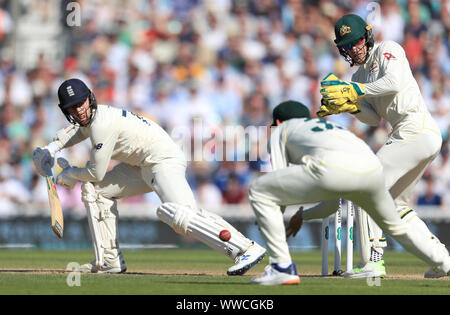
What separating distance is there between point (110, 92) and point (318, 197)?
1034 centimetres

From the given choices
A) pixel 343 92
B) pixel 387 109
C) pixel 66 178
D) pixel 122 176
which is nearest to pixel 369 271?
pixel 387 109

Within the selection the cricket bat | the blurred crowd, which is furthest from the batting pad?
the blurred crowd

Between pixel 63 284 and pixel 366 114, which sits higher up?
pixel 366 114

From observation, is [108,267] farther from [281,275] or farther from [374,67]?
[374,67]

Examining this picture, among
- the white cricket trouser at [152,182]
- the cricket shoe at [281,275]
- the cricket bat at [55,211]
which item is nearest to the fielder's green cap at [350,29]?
the white cricket trouser at [152,182]

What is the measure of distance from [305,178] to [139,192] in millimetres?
3075

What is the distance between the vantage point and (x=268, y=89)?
1602 cm

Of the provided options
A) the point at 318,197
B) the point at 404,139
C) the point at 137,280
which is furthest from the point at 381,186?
the point at 137,280

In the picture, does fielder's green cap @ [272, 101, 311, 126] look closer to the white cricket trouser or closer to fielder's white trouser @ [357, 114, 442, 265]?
fielder's white trouser @ [357, 114, 442, 265]

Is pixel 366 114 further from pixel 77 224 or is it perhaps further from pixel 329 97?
pixel 77 224

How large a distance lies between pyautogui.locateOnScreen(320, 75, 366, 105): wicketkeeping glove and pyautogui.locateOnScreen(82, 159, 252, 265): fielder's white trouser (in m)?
1.54

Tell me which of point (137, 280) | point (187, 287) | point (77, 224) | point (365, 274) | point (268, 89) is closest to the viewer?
point (187, 287)

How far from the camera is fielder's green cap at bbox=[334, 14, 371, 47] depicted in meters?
7.82

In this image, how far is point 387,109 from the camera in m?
7.98
